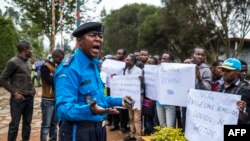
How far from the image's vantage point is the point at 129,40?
45969 mm

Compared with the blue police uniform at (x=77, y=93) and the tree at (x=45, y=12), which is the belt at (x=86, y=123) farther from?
the tree at (x=45, y=12)

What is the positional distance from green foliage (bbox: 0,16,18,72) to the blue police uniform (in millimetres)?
16706

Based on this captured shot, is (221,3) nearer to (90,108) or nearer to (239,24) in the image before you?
(239,24)

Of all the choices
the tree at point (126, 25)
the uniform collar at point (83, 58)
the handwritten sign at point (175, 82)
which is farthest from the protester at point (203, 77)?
the tree at point (126, 25)

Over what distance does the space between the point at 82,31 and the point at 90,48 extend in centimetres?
15

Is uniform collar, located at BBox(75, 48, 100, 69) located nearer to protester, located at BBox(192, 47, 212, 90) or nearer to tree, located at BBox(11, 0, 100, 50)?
protester, located at BBox(192, 47, 212, 90)

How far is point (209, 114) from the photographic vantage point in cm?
468

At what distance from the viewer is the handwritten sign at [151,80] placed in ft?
20.8

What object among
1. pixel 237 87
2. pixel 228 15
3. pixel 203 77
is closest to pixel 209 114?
pixel 237 87

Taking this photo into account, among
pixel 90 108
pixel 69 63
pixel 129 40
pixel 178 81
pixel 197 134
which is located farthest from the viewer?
pixel 129 40

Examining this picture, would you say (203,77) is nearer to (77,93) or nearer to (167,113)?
(167,113)

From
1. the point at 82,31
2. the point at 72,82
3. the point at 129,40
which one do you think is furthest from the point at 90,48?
the point at 129,40

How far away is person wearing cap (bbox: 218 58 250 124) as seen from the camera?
4.07 meters

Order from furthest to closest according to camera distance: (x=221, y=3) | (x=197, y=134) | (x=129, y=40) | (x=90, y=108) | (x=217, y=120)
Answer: (x=129, y=40) < (x=221, y=3) < (x=197, y=134) < (x=217, y=120) < (x=90, y=108)
